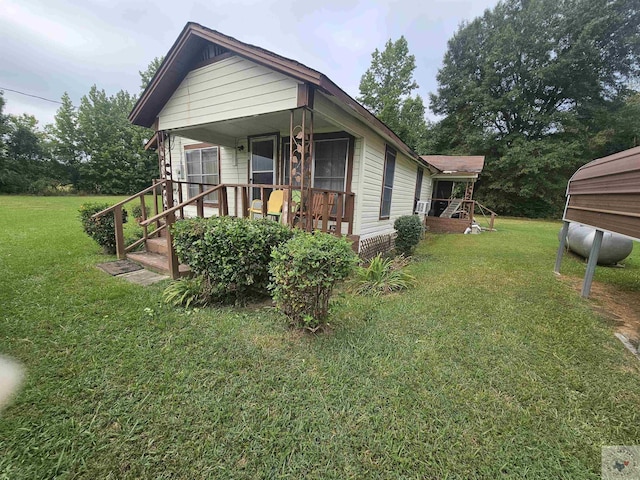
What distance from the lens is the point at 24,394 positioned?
177 cm

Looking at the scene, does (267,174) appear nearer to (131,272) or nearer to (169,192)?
(169,192)

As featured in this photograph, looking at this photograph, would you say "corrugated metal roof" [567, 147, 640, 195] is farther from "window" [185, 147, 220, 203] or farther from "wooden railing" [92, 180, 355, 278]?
"window" [185, 147, 220, 203]

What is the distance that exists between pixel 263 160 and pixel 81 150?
92.5 ft

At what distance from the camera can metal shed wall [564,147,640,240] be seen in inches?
123

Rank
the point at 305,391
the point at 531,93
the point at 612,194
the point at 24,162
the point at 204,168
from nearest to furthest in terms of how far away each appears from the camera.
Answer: the point at 305,391
the point at 612,194
the point at 204,168
the point at 531,93
the point at 24,162

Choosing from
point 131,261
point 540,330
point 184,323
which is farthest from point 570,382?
point 131,261

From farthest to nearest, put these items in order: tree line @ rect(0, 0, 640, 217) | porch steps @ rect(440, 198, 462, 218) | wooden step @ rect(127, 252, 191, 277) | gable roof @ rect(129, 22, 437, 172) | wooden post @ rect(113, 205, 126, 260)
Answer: tree line @ rect(0, 0, 640, 217) < porch steps @ rect(440, 198, 462, 218) < wooden post @ rect(113, 205, 126, 260) < wooden step @ rect(127, 252, 191, 277) < gable roof @ rect(129, 22, 437, 172)

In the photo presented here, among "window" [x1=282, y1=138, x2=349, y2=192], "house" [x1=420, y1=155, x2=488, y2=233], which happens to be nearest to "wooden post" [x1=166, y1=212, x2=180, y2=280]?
"window" [x1=282, y1=138, x2=349, y2=192]

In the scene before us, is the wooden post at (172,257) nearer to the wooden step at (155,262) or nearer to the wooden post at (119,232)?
the wooden step at (155,262)

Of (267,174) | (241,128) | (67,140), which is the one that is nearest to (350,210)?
(267,174)

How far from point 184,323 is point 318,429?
6.31ft

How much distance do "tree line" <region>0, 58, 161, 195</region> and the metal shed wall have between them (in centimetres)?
2949

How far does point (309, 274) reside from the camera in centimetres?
244

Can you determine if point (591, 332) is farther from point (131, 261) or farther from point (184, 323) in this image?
point (131, 261)
